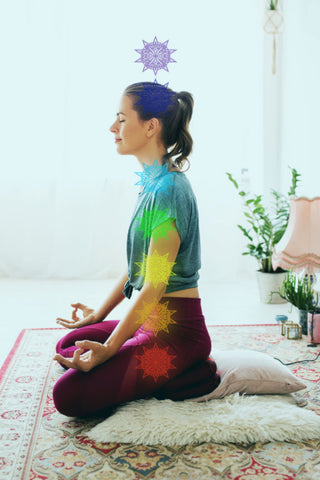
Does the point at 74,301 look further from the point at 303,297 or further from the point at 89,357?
the point at 89,357

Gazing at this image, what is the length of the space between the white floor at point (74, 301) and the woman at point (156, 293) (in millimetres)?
857

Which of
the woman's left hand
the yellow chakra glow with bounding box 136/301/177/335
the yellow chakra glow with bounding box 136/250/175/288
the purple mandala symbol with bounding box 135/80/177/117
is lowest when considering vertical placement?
the woman's left hand

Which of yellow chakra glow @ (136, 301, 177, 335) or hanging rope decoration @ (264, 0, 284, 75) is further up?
hanging rope decoration @ (264, 0, 284, 75)

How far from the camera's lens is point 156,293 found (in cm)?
165

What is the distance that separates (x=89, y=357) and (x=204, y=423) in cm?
39

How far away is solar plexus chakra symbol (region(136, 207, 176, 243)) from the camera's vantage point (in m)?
1.67

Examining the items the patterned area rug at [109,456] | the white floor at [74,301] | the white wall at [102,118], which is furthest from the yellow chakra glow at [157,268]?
the white wall at [102,118]

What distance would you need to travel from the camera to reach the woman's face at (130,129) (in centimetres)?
177

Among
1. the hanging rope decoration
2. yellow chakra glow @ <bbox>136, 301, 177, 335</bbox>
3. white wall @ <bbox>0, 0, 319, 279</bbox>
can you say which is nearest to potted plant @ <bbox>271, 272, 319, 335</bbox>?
yellow chakra glow @ <bbox>136, 301, 177, 335</bbox>


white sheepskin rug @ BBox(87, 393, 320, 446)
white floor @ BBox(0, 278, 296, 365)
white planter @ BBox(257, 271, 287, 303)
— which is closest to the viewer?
white sheepskin rug @ BBox(87, 393, 320, 446)

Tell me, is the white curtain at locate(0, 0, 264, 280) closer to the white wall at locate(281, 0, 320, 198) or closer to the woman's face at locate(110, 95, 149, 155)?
the white wall at locate(281, 0, 320, 198)

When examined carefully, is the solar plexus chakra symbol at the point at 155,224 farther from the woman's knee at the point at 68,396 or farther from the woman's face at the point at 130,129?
the woman's knee at the point at 68,396

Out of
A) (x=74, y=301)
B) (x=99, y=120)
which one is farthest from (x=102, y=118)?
(x=74, y=301)

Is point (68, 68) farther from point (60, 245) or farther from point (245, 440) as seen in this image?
point (245, 440)
